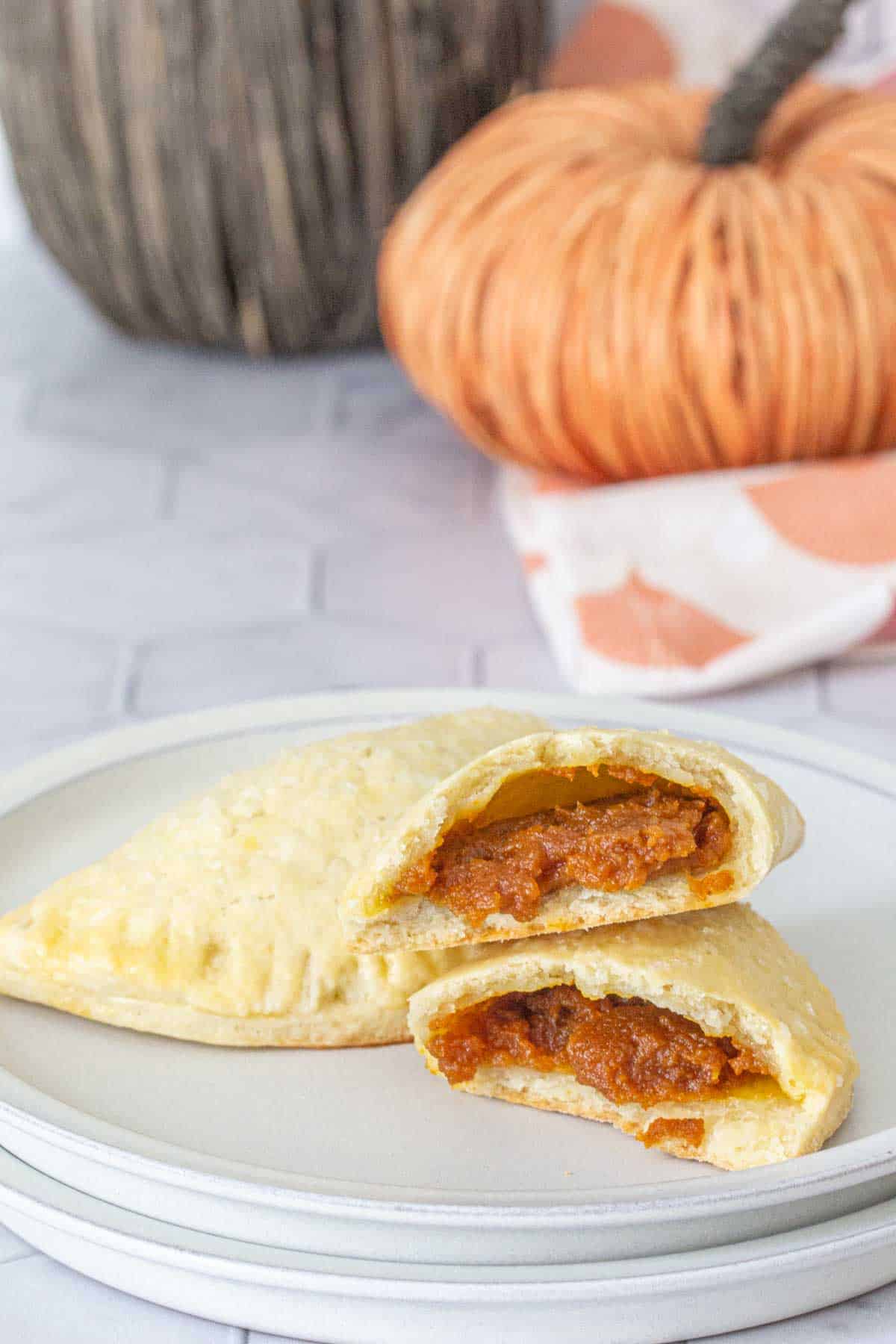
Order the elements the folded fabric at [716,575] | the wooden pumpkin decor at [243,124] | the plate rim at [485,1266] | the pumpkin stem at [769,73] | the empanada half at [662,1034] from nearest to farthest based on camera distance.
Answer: the plate rim at [485,1266] < the empanada half at [662,1034] < the folded fabric at [716,575] < the pumpkin stem at [769,73] < the wooden pumpkin decor at [243,124]

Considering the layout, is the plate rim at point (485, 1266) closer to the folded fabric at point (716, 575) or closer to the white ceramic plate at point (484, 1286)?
the white ceramic plate at point (484, 1286)

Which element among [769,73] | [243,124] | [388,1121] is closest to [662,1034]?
[388,1121]

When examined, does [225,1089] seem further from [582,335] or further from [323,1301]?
[582,335]

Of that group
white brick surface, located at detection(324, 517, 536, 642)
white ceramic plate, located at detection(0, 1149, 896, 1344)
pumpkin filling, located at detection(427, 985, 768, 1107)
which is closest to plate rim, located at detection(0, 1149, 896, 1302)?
white ceramic plate, located at detection(0, 1149, 896, 1344)

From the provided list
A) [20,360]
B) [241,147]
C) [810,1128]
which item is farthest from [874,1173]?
[20,360]

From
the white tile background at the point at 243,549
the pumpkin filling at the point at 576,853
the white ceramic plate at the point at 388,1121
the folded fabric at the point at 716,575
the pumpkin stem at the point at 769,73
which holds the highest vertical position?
the pumpkin stem at the point at 769,73

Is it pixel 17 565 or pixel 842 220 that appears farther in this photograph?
pixel 17 565

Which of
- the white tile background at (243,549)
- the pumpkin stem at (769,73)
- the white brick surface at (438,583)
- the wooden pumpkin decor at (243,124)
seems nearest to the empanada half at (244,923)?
the white tile background at (243,549)
